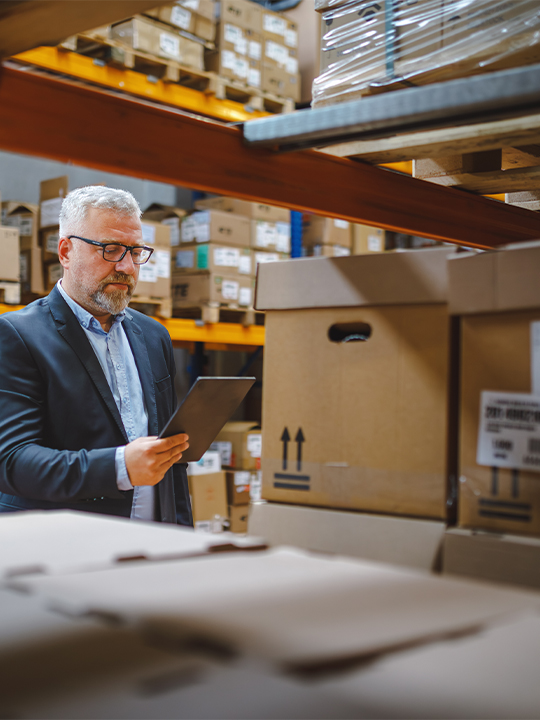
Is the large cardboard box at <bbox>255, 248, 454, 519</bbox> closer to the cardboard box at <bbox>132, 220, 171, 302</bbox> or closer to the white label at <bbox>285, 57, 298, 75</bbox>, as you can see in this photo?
the cardboard box at <bbox>132, 220, 171, 302</bbox>

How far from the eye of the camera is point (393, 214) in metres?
1.93

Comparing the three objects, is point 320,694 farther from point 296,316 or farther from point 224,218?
point 224,218

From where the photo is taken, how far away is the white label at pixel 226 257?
200 inches

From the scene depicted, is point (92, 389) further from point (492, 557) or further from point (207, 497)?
point (207, 497)

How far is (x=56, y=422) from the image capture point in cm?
242

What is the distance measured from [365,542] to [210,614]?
2.19 ft

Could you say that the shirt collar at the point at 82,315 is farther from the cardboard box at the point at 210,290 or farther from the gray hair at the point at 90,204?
the cardboard box at the point at 210,290

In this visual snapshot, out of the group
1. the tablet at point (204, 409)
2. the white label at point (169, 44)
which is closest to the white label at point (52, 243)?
the white label at point (169, 44)

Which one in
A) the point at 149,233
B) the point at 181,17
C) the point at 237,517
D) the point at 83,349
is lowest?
the point at 237,517

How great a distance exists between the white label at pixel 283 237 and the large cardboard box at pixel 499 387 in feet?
14.2

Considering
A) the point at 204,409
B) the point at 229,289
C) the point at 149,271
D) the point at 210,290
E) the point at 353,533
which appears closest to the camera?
the point at 353,533

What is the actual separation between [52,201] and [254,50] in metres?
2.17

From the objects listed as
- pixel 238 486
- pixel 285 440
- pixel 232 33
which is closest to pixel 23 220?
pixel 232 33

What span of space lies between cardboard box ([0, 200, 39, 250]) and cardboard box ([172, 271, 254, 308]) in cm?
116
